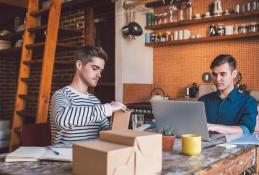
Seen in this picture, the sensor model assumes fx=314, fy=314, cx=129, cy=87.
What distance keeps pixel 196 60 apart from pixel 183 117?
9.01 ft

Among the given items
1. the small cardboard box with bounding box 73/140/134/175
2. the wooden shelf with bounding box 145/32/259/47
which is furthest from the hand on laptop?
the wooden shelf with bounding box 145/32/259/47

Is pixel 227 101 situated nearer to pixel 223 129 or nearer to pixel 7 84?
pixel 223 129

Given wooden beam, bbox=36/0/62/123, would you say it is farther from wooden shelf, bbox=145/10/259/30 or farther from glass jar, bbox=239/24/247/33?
glass jar, bbox=239/24/247/33

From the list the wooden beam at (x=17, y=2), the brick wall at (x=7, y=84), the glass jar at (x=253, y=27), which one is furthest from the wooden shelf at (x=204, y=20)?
the brick wall at (x=7, y=84)

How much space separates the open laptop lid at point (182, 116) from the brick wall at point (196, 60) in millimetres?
2378

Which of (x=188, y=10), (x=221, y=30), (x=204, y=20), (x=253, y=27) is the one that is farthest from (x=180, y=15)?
(x=253, y=27)

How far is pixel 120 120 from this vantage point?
172 centimetres

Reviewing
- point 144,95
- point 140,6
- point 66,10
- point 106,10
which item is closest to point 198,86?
point 144,95

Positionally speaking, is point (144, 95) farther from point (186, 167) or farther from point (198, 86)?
point (186, 167)

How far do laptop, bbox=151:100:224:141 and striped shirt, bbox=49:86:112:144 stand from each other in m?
0.35

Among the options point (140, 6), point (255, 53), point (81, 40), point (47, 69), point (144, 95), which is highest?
point (140, 6)

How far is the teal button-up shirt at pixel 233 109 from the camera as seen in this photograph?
2152mm

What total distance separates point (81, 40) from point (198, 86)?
1.87 m

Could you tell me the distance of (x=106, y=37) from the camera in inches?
192
